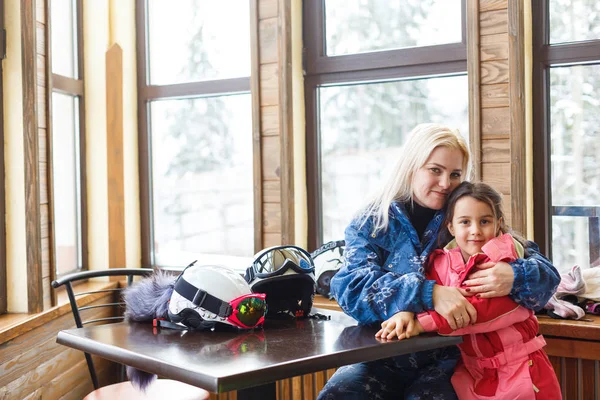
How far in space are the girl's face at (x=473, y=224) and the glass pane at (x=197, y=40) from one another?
1561 millimetres

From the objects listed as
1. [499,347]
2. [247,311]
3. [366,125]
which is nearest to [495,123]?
[366,125]

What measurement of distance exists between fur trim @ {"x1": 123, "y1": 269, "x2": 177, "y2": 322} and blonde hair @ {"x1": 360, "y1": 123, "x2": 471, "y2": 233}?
61 centimetres

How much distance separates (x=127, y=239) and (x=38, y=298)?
72cm

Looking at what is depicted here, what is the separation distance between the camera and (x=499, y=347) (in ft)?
5.77

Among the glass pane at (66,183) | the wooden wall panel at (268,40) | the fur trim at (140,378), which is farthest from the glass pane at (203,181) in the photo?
the fur trim at (140,378)

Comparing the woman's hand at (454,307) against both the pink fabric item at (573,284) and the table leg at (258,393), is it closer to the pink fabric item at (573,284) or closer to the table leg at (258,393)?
the table leg at (258,393)

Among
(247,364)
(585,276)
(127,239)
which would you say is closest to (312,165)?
(127,239)

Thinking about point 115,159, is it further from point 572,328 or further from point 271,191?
point 572,328

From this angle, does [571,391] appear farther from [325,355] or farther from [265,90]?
[265,90]

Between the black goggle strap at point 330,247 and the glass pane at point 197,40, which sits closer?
the black goggle strap at point 330,247

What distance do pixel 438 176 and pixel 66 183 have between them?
6.39 feet

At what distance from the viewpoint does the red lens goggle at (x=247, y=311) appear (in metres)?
1.73

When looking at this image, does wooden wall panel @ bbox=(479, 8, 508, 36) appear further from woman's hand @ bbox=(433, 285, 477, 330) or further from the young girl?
woman's hand @ bbox=(433, 285, 477, 330)

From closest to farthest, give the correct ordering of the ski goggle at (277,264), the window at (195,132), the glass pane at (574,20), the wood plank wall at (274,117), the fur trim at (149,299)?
1. the fur trim at (149,299)
2. the ski goggle at (277,264)
3. the glass pane at (574,20)
4. the wood plank wall at (274,117)
5. the window at (195,132)
